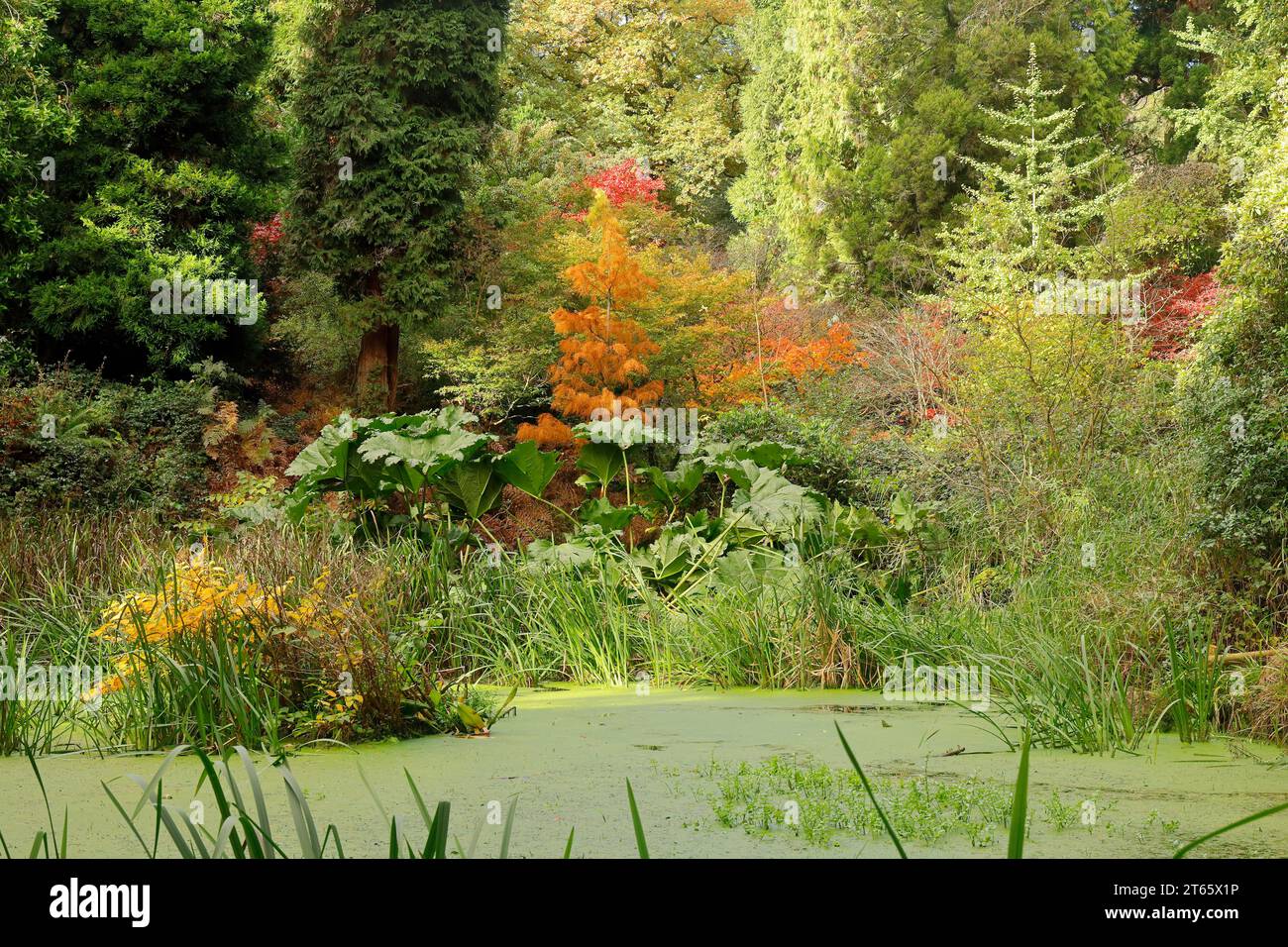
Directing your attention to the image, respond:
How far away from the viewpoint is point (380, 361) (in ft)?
49.2

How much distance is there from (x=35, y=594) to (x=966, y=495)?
18.5 ft

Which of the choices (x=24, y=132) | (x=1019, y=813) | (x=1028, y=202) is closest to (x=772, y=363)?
(x=1028, y=202)

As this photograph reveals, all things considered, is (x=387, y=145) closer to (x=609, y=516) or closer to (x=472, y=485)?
(x=472, y=485)

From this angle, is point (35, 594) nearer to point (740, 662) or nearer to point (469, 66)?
point (740, 662)

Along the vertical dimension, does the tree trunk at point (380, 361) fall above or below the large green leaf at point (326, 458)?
above

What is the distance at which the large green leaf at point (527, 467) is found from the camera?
26.0 feet

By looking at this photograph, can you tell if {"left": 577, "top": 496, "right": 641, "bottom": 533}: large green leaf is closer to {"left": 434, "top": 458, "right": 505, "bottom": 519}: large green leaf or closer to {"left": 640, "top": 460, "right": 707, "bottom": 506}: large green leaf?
{"left": 640, "top": 460, "right": 707, "bottom": 506}: large green leaf

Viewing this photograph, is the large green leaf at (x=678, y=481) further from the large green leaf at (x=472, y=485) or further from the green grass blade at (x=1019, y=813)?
the green grass blade at (x=1019, y=813)

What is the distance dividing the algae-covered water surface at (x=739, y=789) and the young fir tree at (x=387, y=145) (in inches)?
407

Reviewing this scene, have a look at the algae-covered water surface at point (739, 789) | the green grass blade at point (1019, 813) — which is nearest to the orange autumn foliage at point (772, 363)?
the algae-covered water surface at point (739, 789)

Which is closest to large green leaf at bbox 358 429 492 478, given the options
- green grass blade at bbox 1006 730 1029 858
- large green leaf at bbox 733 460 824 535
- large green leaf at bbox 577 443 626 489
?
large green leaf at bbox 577 443 626 489

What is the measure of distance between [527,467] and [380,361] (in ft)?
24.2

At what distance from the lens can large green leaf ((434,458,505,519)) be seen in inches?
310

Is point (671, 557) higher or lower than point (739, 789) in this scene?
higher
